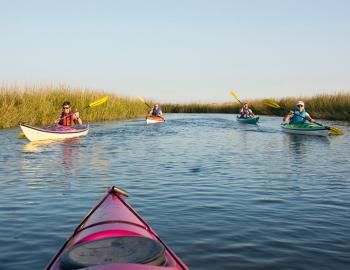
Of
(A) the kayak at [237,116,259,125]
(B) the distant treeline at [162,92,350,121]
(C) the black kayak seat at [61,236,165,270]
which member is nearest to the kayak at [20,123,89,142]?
(A) the kayak at [237,116,259,125]

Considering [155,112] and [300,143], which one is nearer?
[300,143]

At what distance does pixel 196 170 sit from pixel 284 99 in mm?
30220

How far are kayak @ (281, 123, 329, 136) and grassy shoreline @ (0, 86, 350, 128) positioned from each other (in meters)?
10.4

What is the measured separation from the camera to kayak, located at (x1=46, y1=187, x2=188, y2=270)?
2725 mm

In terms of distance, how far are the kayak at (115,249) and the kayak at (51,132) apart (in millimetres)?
11134

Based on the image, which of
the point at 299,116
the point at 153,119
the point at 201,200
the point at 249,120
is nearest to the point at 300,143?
the point at 299,116

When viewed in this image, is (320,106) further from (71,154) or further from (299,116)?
(71,154)

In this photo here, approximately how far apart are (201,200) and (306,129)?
12.5m

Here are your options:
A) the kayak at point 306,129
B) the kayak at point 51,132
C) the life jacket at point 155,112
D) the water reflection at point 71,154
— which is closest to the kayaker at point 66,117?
the kayak at point 51,132

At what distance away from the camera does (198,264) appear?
4180 millimetres

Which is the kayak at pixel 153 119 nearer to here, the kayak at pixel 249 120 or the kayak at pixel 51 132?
the kayak at pixel 249 120

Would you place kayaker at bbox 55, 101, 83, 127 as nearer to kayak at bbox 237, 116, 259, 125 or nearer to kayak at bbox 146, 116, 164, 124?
kayak at bbox 146, 116, 164, 124

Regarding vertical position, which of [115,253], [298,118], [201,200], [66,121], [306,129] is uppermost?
[298,118]

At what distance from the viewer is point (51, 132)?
1524 cm
